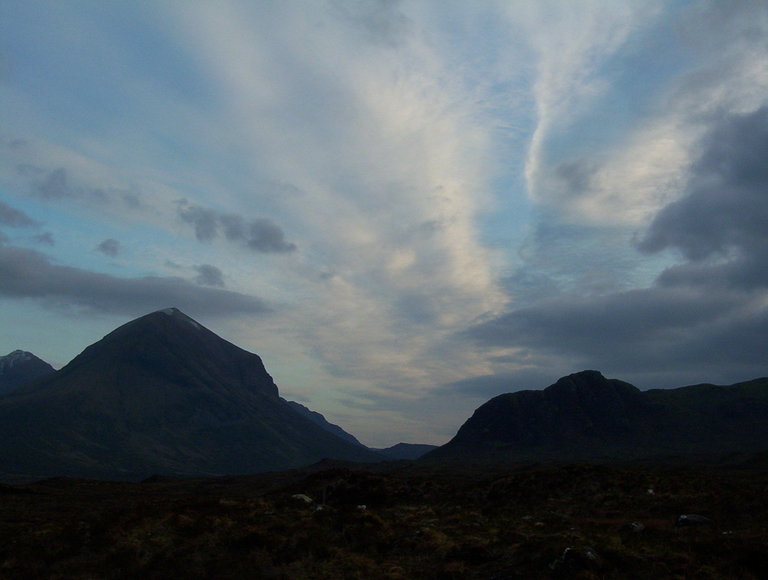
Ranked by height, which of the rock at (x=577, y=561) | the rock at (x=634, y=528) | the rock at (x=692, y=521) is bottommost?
the rock at (x=577, y=561)

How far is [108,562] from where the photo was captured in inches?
840

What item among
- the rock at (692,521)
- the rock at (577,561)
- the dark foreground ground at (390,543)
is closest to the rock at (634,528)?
the dark foreground ground at (390,543)

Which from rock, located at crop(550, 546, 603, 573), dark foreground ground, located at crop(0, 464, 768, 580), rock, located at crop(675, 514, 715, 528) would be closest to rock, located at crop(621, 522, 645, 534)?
dark foreground ground, located at crop(0, 464, 768, 580)

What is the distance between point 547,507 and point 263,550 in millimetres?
25632

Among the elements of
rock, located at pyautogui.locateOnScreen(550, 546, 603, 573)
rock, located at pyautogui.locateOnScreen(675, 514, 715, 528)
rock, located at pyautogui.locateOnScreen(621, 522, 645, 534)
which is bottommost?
rock, located at pyautogui.locateOnScreen(550, 546, 603, 573)

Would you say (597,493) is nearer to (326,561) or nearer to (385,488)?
(385,488)

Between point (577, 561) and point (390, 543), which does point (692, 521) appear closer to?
point (577, 561)

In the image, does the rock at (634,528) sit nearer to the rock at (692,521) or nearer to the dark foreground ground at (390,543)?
the dark foreground ground at (390,543)

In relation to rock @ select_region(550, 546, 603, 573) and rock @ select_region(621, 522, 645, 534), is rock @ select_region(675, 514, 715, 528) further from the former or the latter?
rock @ select_region(550, 546, 603, 573)

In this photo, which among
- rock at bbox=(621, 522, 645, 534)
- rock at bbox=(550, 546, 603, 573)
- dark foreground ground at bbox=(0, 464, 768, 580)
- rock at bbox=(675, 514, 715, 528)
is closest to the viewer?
rock at bbox=(550, 546, 603, 573)

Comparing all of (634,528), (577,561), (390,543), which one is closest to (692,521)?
(634,528)

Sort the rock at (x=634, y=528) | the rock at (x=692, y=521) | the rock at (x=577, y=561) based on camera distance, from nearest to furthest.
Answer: the rock at (x=577, y=561), the rock at (x=634, y=528), the rock at (x=692, y=521)

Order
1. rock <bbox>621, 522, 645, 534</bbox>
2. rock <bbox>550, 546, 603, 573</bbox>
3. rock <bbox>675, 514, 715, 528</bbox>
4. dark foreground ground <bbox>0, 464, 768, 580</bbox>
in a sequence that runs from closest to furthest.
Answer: rock <bbox>550, 546, 603, 573</bbox>
dark foreground ground <bbox>0, 464, 768, 580</bbox>
rock <bbox>621, 522, 645, 534</bbox>
rock <bbox>675, 514, 715, 528</bbox>

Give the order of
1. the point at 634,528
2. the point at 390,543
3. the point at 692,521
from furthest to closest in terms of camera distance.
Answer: the point at 692,521
the point at 634,528
the point at 390,543
